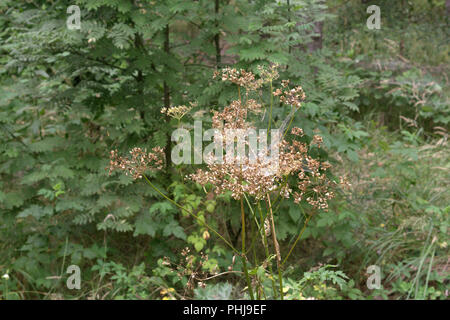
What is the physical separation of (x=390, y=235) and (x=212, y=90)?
1718 mm

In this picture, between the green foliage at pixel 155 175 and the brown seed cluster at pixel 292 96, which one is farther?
the green foliage at pixel 155 175

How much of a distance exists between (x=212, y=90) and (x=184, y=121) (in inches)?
10.1

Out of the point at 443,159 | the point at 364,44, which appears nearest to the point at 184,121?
the point at 443,159

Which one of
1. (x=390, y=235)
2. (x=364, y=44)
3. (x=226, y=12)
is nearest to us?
(x=226, y=12)

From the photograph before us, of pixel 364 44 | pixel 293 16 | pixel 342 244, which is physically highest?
pixel 364 44

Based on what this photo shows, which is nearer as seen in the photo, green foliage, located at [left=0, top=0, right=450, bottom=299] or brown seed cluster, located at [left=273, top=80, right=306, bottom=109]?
brown seed cluster, located at [left=273, top=80, right=306, bottom=109]

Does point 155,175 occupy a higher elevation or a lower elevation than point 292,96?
lower

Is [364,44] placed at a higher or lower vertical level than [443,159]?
higher

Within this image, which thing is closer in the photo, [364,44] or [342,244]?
[342,244]

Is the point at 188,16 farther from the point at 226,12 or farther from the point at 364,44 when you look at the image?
the point at 364,44

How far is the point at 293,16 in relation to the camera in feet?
9.51

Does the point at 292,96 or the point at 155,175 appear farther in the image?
the point at 155,175
